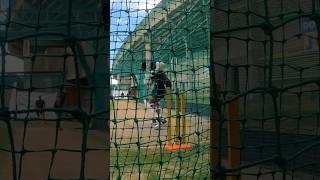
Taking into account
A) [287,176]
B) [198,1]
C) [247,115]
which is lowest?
[287,176]

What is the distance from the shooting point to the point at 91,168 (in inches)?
32.4

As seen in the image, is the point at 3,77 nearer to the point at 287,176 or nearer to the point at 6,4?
the point at 6,4

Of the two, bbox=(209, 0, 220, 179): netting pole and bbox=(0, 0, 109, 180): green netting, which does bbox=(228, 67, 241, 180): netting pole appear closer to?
bbox=(209, 0, 220, 179): netting pole

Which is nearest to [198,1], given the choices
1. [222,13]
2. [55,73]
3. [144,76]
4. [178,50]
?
[178,50]

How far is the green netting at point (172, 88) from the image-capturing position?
1309 mm

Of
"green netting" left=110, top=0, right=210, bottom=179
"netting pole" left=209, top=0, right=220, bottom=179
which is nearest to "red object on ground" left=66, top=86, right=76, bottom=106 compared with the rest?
"netting pole" left=209, top=0, right=220, bottom=179

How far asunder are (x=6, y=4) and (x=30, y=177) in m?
0.32

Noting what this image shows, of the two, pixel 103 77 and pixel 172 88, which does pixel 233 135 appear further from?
pixel 172 88

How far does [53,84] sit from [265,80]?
0.45 meters

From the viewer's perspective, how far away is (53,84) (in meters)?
0.75

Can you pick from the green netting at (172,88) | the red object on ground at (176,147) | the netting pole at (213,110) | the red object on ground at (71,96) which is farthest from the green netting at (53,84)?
the red object on ground at (176,147)

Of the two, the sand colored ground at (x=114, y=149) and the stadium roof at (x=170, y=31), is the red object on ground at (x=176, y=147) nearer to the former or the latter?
the sand colored ground at (x=114, y=149)

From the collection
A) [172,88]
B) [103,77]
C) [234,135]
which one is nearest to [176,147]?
[172,88]

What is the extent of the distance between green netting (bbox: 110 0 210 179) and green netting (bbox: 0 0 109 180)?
0.41 m
